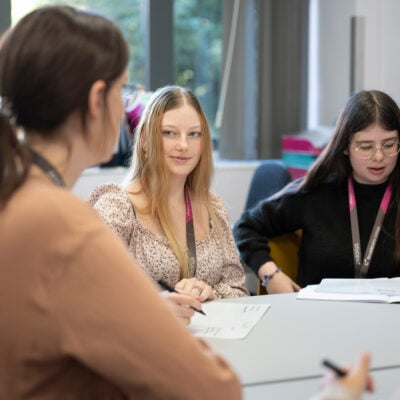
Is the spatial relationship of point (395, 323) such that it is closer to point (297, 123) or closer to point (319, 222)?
point (319, 222)

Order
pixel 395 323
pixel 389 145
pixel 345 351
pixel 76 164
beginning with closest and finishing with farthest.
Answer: pixel 76 164 → pixel 345 351 → pixel 395 323 → pixel 389 145

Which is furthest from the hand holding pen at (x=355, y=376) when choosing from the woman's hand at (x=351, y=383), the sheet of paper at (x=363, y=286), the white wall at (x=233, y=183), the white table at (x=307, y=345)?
the white wall at (x=233, y=183)

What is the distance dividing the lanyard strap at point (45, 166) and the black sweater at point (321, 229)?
1541 millimetres

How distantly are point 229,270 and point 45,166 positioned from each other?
1416mm

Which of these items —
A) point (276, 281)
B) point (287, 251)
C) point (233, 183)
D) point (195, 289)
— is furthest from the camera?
point (233, 183)

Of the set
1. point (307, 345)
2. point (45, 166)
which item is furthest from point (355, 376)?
point (307, 345)

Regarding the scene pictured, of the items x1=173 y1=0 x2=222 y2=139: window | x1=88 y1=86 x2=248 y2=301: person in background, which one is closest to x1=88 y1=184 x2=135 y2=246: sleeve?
x1=88 y1=86 x2=248 y2=301: person in background

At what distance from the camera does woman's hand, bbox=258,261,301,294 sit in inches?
95.3

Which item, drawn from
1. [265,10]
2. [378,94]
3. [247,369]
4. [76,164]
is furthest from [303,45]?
[76,164]

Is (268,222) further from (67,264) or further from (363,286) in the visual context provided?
(67,264)

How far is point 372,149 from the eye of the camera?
2.51 m

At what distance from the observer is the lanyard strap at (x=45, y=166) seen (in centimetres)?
106

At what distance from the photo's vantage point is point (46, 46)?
1.03 meters

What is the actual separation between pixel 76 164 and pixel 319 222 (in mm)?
1601
